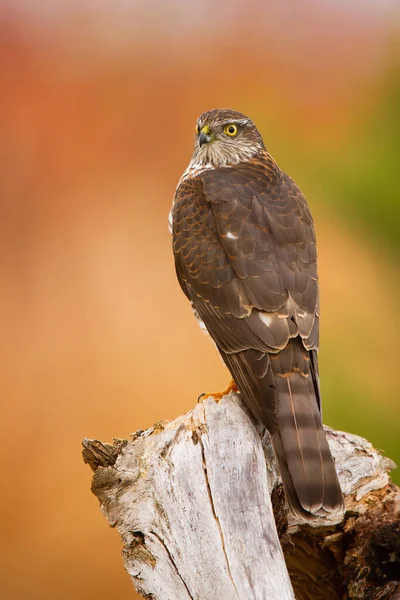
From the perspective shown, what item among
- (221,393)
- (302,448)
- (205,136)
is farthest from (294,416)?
(205,136)

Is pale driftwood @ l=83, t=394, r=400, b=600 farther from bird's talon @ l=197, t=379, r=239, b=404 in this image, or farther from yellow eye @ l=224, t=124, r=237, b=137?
yellow eye @ l=224, t=124, r=237, b=137

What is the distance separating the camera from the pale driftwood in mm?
2438

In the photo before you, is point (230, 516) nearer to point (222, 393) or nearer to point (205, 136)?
point (222, 393)

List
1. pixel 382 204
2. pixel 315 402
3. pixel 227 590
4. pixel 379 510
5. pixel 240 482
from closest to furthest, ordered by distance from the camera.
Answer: pixel 227 590 < pixel 240 482 < pixel 315 402 < pixel 379 510 < pixel 382 204

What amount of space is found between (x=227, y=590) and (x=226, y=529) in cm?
18

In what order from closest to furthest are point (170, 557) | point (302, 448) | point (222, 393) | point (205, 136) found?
point (170, 557)
point (302, 448)
point (222, 393)
point (205, 136)

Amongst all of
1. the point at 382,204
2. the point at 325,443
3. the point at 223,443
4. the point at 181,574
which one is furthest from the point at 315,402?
the point at 382,204

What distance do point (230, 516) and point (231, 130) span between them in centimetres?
182

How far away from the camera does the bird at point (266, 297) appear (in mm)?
2627

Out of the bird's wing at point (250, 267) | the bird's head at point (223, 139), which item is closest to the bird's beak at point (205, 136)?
the bird's head at point (223, 139)

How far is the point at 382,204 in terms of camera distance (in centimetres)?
455

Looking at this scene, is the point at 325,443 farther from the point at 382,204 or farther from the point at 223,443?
the point at 382,204

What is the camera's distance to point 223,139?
141 inches

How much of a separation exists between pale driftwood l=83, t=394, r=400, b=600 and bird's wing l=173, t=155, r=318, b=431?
209mm
